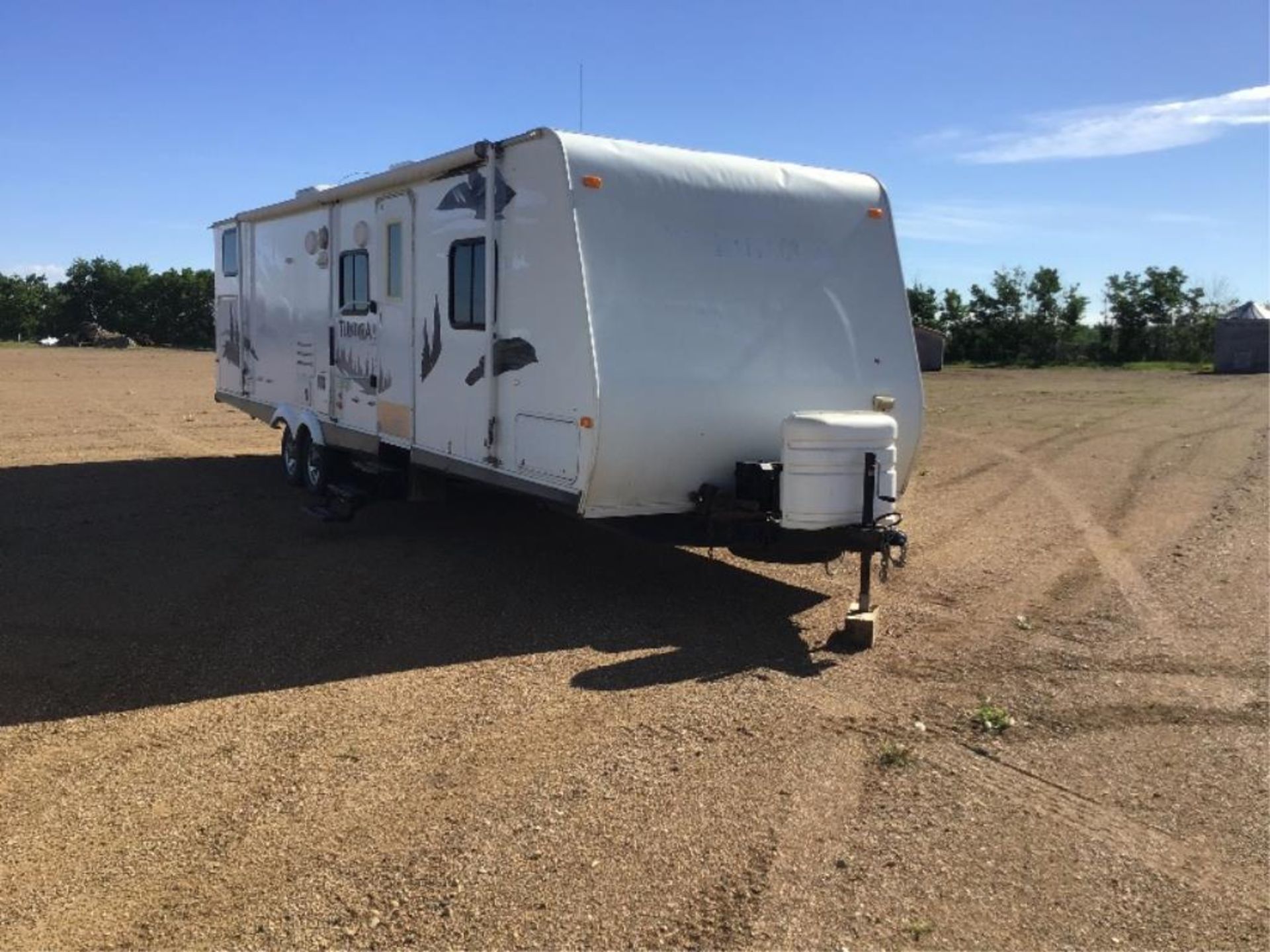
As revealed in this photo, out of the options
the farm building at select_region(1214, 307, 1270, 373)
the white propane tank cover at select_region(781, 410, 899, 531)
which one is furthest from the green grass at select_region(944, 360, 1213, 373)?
the white propane tank cover at select_region(781, 410, 899, 531)

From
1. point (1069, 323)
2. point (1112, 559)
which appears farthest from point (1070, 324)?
point (1112, 559)

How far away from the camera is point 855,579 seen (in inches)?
308

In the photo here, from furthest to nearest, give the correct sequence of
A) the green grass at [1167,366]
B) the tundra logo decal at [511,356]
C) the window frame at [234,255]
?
the green grass at [1167,366] < the window frame at [234,255] < the tundra logo decal at [511,356]

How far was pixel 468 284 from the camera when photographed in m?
7.31

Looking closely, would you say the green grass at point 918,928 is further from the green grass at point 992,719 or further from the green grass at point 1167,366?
the green grass at point 1167,366

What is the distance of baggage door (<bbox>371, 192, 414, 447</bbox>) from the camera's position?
813 cm

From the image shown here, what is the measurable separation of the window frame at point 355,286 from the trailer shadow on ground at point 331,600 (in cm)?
180

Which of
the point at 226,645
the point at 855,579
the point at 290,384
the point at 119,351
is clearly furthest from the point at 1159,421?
the point at 119,351

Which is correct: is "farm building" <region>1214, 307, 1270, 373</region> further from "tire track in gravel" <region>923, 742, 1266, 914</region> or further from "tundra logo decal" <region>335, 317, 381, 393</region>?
"tire track in gravel" <region>923, 742, 1266, 914</region>

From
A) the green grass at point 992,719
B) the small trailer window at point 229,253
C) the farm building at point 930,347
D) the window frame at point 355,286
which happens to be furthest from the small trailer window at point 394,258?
the farm building at point 930,347

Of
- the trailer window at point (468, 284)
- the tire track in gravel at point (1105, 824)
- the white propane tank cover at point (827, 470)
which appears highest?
the trailer window at point (468, 284)

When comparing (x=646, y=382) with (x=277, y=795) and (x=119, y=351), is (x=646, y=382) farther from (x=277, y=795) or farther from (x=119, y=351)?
(x=119, y=351)

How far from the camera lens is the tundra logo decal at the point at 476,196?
6836mm

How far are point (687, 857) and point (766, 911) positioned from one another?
400mm
